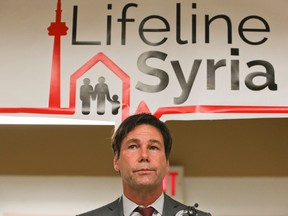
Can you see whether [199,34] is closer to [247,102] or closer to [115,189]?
[247,102]

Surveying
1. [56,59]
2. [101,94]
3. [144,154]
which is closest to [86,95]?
[101,94]

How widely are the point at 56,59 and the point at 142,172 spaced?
2.17 ft

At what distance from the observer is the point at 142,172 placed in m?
1.32

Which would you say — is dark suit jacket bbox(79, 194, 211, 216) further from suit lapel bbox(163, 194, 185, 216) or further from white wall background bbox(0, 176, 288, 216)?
white wall background bbox(0, 176, 288, 216)

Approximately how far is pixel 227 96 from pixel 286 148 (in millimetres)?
545

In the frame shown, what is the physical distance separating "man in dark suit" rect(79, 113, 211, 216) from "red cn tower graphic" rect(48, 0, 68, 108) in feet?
1.33

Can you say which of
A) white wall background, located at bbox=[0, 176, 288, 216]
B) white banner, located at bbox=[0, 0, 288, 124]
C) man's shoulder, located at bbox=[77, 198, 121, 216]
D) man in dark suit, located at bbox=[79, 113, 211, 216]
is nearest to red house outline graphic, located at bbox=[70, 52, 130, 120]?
white banner, located at bbox=[0, 0, 288, 124]

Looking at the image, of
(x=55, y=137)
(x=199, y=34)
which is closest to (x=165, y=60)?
(x=199, y=34)

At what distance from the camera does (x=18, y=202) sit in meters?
2.12

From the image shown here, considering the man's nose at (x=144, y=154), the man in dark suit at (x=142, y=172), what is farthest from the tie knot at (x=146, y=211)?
the man's nose at (x=144, y=154)

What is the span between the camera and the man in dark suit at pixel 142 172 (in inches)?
52.1

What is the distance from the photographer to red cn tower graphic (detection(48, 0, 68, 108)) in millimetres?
1741

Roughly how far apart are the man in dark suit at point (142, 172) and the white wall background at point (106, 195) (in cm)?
73

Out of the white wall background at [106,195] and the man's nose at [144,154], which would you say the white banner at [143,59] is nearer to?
the man's nose at [144,154]
